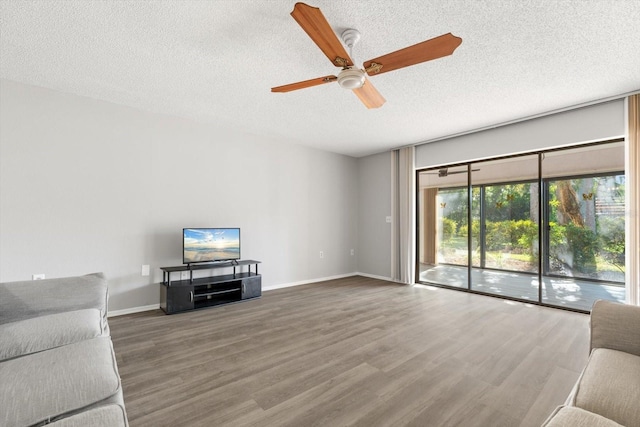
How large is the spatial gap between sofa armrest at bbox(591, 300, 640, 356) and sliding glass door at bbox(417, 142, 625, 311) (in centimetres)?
275

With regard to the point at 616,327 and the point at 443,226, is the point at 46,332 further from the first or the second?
the point at 443,226

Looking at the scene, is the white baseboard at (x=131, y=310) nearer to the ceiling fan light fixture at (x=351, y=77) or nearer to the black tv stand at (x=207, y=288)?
the black tv stand at (x=207, y=288)

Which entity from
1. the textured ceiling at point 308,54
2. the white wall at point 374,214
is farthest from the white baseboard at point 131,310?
the white wall at point 374,214

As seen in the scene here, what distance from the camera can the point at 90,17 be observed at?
6.45 ft

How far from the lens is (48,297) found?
1.85 meters

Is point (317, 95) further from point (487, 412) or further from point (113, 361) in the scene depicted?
point (487, 412)

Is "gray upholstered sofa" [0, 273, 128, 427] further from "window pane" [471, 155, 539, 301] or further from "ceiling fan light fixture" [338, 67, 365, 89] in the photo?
"window pane" [471, 155, 539, 301]

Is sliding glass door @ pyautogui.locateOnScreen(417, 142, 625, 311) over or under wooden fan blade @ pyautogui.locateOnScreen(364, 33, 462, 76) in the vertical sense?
under

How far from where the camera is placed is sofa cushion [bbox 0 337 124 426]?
1.03 meters

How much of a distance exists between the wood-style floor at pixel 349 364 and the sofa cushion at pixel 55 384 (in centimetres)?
55

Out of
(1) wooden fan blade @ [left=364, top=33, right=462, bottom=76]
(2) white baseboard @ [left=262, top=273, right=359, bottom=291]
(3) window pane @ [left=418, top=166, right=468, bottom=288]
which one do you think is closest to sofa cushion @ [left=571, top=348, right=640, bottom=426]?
(1) wooden fan blade @ [left=364, top=33, right=462, bottom=76]

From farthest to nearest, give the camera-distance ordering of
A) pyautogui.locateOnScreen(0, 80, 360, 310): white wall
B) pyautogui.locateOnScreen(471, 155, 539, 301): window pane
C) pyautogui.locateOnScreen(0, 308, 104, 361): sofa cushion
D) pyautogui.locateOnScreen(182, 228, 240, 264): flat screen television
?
1. pyautogui.locateOnScreen(471, 155, 539, 301): window pane
2. pyautogui.locateOnScreen(182, 228, 240, 264): flat screen television
3. pyautogui.locateOnScreen(0, 80, 360, 310): white wall
4. pyautogui.locateOnScreen(0, 308, 104, 361): sofa cushion

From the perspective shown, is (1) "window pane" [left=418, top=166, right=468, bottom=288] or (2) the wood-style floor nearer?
(2) the wood-style floor

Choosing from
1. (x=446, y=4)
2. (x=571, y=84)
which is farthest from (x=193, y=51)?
(x=571, y=84)
